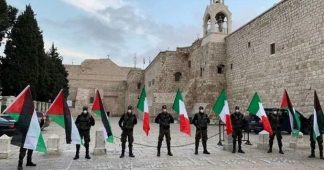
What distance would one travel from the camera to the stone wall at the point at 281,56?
53.4 ft

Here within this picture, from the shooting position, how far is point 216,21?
92.5ft

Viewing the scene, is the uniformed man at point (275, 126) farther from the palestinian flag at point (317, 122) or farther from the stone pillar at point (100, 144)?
the stone pillar at point (100, 144)

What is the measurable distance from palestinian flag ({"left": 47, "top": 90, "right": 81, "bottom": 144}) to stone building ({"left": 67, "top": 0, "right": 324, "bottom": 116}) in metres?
11.2

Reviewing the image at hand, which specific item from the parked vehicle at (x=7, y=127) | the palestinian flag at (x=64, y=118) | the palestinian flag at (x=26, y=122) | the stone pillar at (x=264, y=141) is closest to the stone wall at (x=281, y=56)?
the stone pillar at (x=264, y=141)

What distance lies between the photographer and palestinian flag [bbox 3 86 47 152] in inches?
313

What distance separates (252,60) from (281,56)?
358cm

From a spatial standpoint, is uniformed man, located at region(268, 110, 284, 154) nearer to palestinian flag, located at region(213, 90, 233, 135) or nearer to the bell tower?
palestinian flag, located at region(213, 90, 233, 135)

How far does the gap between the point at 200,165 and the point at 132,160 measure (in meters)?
1.88

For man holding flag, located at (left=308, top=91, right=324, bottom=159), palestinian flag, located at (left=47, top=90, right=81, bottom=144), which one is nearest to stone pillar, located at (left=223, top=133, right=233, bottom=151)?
man holding flag, located at (left=308, top=91, right=324, bottom=159)

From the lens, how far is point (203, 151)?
10711 mm

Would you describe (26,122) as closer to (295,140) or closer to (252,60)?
(295,140)

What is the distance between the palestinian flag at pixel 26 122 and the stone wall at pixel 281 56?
12.3 metres

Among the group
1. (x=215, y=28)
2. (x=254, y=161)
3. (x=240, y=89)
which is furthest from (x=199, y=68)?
(x=254, y=161)

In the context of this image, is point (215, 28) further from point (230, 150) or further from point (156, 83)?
point (230, 150)
